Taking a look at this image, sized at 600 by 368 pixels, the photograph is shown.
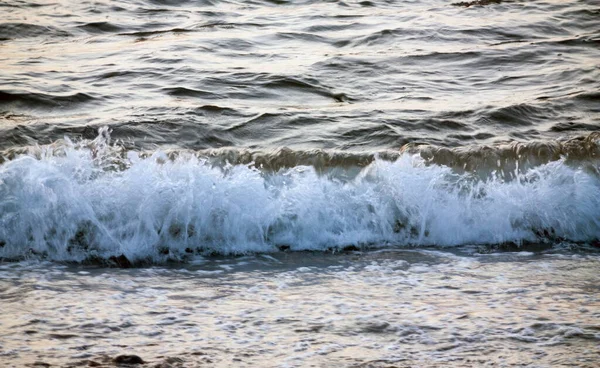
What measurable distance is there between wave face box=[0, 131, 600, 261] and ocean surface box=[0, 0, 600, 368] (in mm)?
13

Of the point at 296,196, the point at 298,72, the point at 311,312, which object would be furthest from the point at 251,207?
the point at 298,72

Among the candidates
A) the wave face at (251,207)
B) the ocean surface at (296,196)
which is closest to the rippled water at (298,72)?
the ocean surface at (296,196)

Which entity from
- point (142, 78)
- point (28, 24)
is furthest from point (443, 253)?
point (28, 24)

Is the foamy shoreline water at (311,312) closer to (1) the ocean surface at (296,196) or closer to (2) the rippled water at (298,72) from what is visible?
(1) the ocean surface at (296,196)

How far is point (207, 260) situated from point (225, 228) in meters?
0.35

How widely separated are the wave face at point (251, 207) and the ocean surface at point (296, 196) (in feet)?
0.04

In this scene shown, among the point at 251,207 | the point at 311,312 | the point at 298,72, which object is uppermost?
the point at 298,72

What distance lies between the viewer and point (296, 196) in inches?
216

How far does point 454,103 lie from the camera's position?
7895mm

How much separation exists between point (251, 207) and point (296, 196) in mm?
318

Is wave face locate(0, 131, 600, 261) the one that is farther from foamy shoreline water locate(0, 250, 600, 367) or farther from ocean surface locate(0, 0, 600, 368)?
foamy shoreline water locate(0, 250, 600, 367)

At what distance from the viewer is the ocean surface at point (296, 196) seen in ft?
12.1

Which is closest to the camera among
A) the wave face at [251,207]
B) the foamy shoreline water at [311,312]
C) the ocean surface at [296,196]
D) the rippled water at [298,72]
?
the foamy shoreline water at [311,312]

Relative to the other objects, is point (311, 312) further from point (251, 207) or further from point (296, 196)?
point (296, 196)
